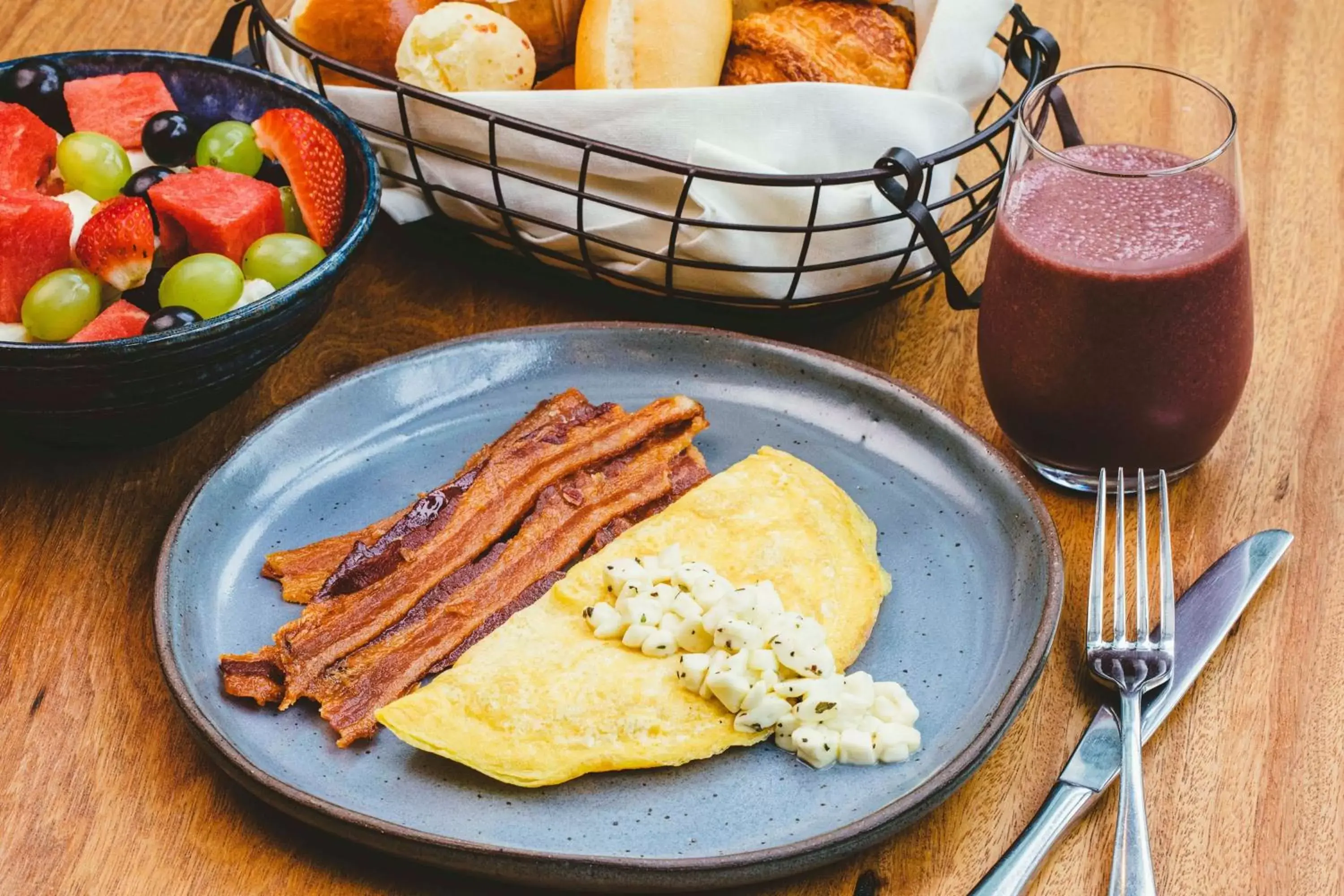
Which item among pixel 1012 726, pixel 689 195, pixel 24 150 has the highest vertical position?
pixel 24 150

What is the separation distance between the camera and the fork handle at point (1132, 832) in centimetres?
110

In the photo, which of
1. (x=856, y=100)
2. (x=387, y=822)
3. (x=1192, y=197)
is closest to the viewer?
(x=387, y=822)

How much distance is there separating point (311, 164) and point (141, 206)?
201 millimetres

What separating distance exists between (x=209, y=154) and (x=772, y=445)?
741 millimetres

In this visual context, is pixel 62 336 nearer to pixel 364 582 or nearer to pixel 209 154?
pixel 209 154

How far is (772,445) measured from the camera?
1564mm

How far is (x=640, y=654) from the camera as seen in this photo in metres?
1.27

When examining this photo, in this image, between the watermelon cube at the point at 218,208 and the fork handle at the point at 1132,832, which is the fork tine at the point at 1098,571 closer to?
the fork handle at the point at 1132,832

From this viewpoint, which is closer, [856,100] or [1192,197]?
[1192,197]

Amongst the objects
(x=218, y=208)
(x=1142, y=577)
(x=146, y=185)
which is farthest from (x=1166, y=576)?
(x=146, y=185)

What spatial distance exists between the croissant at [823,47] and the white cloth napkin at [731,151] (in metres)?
0.06

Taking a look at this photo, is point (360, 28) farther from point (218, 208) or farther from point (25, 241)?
point (25, 241)

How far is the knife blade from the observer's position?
113cm

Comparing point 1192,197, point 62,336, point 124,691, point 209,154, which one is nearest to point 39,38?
point 209,154
